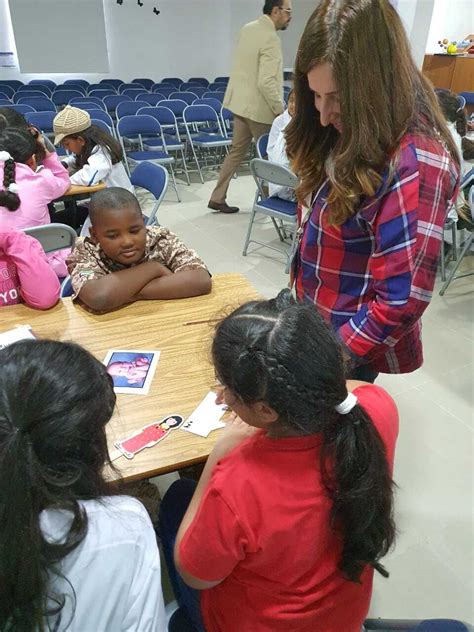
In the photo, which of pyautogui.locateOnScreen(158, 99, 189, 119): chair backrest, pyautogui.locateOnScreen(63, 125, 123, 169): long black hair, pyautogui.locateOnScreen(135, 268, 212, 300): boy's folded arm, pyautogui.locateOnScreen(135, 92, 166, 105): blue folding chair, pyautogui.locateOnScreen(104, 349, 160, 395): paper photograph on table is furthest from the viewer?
pyautogui.locateOnScreen(135, 92, 166, 105): blue folding chair

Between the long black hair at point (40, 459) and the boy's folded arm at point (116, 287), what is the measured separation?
83 cm

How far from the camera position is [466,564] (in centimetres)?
169

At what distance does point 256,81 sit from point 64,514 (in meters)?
4.68

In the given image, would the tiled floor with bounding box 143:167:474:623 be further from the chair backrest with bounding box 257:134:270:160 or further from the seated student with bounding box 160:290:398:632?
the chair backrest with bounding box 257:134:270:160

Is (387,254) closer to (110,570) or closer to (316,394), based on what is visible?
(316,394)

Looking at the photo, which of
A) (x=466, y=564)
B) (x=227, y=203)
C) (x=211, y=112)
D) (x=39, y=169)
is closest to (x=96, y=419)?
(x=466, y=564)

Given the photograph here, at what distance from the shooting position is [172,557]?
110cm

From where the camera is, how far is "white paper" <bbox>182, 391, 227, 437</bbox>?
3.88 ft

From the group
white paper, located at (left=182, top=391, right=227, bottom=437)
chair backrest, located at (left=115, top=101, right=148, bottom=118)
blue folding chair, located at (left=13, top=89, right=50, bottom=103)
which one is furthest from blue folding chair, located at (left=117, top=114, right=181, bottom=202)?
white paper, located at (left=182, top=391, right=227, bottom=437)

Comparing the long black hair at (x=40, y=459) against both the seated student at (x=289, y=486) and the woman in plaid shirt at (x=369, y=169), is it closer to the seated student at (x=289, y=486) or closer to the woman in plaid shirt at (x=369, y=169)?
the seated student at (x=289, y=486)

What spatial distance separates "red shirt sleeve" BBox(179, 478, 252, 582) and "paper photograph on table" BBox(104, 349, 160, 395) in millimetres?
542

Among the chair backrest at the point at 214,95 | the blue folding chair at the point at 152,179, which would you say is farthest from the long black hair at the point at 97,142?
the chair backrest at the point at 214,95

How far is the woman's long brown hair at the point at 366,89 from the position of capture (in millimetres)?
962

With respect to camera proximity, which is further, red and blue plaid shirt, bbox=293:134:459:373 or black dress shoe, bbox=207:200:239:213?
black dress shoe, bbox=207:200:239:213
